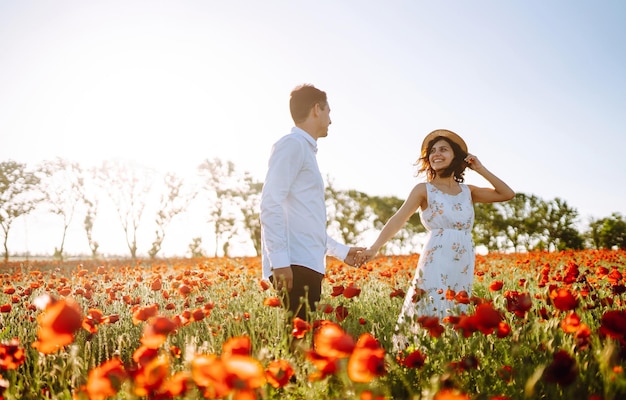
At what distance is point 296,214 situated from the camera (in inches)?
124

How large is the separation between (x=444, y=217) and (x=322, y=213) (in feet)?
4.81

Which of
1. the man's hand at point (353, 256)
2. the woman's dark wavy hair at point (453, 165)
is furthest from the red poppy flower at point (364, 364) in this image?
the woman's dark wavy hair at point (453, 165)

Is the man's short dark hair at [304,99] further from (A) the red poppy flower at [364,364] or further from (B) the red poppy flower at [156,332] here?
(A) the red poppy flower at [364,364]

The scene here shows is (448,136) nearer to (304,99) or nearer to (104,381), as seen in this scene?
(304,99)

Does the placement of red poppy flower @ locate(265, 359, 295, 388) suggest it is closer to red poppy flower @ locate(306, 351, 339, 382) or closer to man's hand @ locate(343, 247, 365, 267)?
red poppy flower @ locate(306, 351, 339, 382)

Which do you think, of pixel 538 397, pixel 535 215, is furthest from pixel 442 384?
pixel 535 215

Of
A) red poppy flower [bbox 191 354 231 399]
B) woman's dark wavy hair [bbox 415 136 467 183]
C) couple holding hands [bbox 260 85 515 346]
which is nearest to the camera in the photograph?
red poppy flower [bbox 191 354 231 399]

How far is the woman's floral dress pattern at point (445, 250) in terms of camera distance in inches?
158

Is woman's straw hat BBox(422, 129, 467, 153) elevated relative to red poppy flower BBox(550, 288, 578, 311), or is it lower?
elevated

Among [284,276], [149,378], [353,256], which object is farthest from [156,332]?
[353,256]

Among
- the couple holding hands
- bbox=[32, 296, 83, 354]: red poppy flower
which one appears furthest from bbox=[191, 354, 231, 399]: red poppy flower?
the couple holding hands

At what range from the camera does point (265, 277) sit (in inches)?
125

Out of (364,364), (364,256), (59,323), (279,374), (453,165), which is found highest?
(453,165)

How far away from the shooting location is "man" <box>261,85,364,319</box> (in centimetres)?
297
